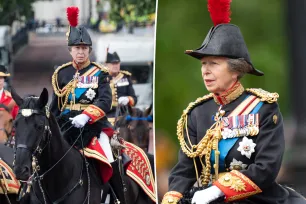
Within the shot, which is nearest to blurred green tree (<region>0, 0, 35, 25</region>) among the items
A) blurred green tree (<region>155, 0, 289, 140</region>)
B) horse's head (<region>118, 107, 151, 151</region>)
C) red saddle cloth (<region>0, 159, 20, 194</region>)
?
horse's head (<region>118, 107, 151, 151</region>)

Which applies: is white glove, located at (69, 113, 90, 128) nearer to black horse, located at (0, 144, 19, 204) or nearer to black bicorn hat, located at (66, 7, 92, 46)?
black bicorn hat, located at (66, 7, 92, 46)

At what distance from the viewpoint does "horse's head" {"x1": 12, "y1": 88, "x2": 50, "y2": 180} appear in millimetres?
5867

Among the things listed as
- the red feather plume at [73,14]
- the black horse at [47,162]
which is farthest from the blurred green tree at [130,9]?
the black horse at [47,162]

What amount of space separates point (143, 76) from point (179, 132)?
2182cm

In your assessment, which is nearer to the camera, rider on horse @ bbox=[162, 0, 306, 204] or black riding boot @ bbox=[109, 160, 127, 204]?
rider on horse @ bbox=[162, 0, 306, 204]

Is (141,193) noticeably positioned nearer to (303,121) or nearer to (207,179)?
(207,179)

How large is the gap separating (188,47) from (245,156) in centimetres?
106

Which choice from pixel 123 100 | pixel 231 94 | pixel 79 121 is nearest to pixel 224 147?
pixel 231 94

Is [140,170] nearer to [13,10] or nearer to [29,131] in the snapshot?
[29,131]

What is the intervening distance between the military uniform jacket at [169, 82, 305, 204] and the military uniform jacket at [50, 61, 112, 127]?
4.48 metres

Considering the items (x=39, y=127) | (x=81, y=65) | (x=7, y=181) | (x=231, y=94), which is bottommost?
(x=7, y=181)

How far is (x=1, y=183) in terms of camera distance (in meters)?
8.52

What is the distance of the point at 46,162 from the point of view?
6801mm

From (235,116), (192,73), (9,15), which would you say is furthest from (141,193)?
(9,15)
